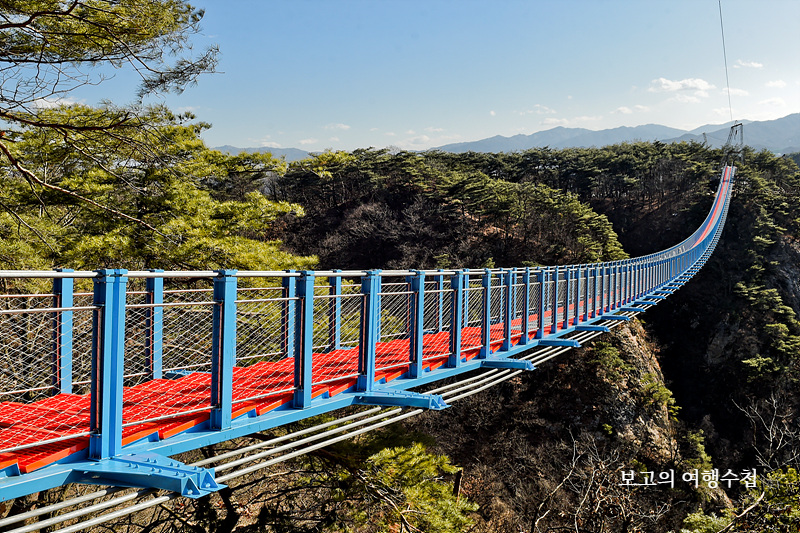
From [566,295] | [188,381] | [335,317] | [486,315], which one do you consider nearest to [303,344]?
[188,381]

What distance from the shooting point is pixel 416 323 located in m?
4.63

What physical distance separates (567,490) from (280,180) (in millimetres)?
31697

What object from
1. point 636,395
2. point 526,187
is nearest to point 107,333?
point 636,395

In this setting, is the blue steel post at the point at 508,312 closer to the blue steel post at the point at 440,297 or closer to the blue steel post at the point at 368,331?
the blue steel post at the point at 440,297

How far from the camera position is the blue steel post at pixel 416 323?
4594mm

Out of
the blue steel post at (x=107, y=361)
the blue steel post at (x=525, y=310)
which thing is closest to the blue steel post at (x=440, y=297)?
the blue steel post at (x=525, y=310)

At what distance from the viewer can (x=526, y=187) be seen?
1258 inches

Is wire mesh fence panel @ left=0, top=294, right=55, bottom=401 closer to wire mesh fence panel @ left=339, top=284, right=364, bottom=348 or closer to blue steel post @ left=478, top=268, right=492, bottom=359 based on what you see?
wire mesh fence panel @ left=339, top=284, right=364, bottom=348

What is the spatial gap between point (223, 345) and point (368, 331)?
4.36ft

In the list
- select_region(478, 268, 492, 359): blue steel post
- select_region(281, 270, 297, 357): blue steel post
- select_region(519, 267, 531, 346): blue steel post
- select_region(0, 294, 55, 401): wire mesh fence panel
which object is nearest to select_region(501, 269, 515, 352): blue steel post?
select_region(519, 267, 531, 346): blue steel post

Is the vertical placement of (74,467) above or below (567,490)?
above

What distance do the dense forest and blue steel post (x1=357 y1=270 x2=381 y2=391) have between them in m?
3.05

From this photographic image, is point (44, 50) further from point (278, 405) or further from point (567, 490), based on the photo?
point (567, 490)

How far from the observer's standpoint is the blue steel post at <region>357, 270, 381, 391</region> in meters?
4.02
